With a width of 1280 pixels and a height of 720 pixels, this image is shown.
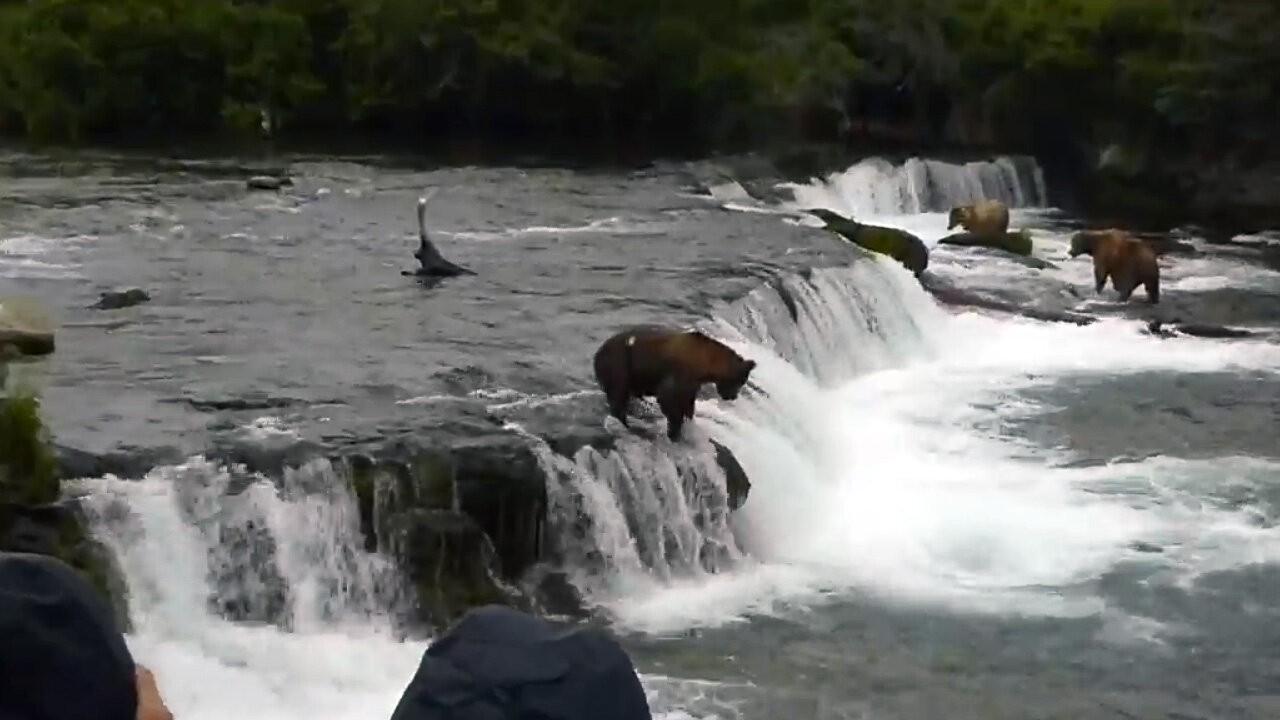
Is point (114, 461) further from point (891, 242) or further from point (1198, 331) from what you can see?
point (891, 242)

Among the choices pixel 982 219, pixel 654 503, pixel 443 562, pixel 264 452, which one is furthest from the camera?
pixel 982 219

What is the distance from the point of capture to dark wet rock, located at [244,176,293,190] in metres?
24.8

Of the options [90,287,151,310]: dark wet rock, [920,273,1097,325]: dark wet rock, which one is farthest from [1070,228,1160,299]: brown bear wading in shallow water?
[90,287,151,310]: dark wet rock

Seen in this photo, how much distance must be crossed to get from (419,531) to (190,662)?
1577 mm

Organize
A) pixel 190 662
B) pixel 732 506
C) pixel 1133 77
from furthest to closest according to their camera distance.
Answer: pixel 1133 77, pixel 732 506, pixel 190 662

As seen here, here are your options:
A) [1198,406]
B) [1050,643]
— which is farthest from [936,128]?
[1050,643]

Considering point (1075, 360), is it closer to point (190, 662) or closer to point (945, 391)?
point (945, 391)

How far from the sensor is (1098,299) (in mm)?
20734

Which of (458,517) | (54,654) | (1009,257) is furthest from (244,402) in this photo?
(1009,257)

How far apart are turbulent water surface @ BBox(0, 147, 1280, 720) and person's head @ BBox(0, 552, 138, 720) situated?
6.32m

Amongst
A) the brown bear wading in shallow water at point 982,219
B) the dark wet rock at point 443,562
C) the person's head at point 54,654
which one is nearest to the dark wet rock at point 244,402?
the dark wet rock at point 443,562

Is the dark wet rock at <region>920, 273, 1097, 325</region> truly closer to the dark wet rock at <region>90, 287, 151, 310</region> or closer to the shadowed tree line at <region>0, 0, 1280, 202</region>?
the dark wet rock at <region>90, 287, 151, 310</region>

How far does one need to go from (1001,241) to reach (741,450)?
1218cm

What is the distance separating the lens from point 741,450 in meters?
12.2
